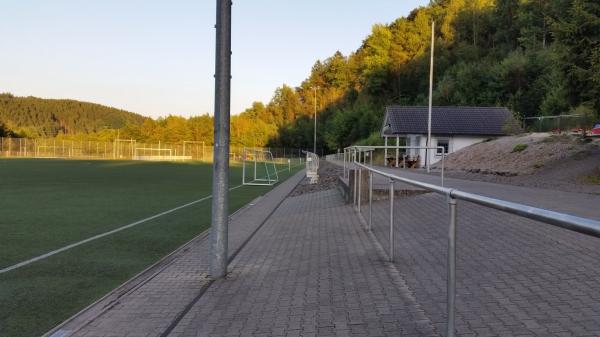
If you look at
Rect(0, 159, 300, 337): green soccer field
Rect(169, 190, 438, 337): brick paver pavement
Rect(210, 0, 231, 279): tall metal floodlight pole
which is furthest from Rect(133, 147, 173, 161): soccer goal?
Rect(210, 0, 231, 279): tall metal floodlight pole

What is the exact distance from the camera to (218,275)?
19.1 ft

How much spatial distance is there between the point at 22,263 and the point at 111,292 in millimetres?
2127

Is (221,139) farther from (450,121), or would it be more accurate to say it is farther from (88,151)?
(88,151)

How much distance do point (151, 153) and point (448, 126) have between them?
2298 inches

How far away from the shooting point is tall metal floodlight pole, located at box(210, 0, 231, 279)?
5.75m

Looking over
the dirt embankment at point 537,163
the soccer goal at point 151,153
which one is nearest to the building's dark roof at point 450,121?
the dirt embankment at point 537,163

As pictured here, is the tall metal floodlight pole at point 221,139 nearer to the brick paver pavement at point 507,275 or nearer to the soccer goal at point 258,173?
the brick paver pavement at point 507,275

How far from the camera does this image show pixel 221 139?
5.77 m

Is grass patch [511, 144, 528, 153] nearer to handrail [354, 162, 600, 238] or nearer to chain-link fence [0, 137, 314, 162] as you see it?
handrail [354, 162, 600, 238]

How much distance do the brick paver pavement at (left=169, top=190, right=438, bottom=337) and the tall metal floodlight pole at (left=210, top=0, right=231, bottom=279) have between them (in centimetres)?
33

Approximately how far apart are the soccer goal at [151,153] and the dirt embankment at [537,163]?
188ft

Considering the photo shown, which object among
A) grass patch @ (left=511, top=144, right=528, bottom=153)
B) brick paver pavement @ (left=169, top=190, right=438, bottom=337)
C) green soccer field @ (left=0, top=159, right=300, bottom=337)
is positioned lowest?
green soccer field @ (left=0, top=159, right=300, bottom=337)

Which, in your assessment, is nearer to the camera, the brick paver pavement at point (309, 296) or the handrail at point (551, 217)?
the handrail at point (551, 217)

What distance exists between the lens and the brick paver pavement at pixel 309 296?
4.05m
